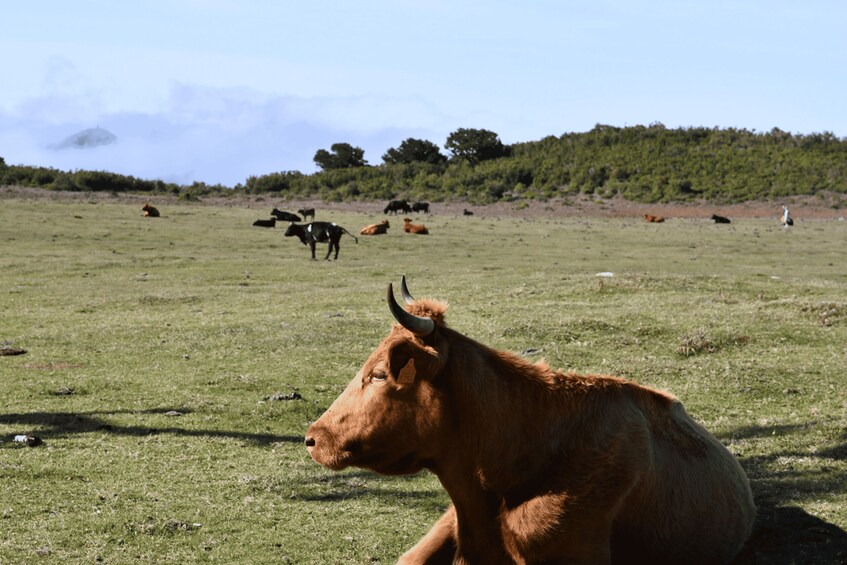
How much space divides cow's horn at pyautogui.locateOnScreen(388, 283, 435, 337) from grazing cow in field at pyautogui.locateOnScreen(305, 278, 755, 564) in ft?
0.06

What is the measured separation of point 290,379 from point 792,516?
858 cm

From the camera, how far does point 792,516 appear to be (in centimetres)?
796

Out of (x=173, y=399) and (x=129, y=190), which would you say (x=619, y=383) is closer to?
(x=173, y=399)

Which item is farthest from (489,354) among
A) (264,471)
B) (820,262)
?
(820,262)

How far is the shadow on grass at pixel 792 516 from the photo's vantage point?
7074 millimetres

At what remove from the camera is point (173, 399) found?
1374 cm

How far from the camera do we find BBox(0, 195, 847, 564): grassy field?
8328 mm

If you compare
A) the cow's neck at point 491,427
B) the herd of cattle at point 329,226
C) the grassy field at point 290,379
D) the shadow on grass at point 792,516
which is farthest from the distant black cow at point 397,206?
the cow's neck at point 491,427

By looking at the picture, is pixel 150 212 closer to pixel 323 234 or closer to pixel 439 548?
pixel 323 234

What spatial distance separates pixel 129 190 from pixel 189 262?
157 ft

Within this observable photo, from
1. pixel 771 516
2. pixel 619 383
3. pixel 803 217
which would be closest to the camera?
pixel 619 383

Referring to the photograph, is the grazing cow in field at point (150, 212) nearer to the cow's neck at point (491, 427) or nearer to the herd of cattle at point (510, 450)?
the herd of cattle at point (510, 450)

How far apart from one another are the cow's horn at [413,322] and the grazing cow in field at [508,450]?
0.06ft

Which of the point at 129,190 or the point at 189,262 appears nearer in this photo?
the point at 189,262
